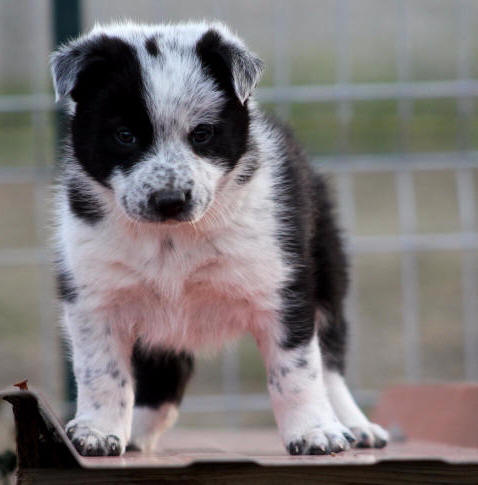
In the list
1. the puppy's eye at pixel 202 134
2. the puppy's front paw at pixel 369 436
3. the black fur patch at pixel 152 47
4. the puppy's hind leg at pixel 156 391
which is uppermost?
the black fur patch at pixel 152 47

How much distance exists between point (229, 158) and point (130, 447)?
97 centimetres

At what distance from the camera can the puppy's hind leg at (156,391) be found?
3744 mm

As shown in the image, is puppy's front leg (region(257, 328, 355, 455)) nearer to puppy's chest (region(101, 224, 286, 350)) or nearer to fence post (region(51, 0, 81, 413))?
puppy's chest (region(101, 224, 286, 350))

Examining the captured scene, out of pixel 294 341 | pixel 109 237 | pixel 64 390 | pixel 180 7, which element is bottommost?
pixel 64 390

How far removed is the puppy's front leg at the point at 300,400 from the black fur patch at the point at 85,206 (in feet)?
1.84

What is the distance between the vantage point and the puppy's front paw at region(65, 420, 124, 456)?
306cm

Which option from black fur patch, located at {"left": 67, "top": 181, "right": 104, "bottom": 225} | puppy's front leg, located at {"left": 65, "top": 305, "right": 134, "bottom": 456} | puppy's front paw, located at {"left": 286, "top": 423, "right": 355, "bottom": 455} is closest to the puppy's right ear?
black fur patch, located at {"left": 67, "top": 181, "right": 104, "bottom": 225}

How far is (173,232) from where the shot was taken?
3.27m

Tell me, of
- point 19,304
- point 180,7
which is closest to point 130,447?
point 19,304

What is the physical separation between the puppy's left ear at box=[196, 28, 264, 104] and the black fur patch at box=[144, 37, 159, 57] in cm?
12

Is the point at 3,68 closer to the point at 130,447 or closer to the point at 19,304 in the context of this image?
the point at 19,304

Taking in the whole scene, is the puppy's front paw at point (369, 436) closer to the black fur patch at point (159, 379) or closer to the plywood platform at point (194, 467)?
the black fur patch at point (159, 379)

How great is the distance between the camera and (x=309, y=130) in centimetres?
513

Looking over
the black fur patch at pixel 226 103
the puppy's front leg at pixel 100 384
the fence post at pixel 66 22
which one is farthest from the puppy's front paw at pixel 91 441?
the fence post at pixel 66 22
